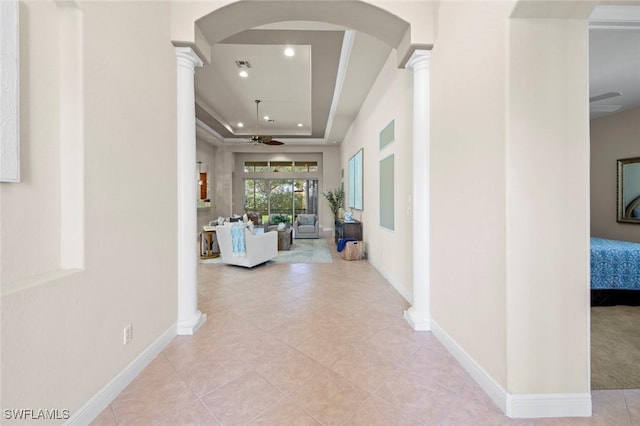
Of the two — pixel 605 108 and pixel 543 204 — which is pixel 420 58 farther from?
pixel 605 108

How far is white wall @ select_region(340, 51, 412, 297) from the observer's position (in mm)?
3586

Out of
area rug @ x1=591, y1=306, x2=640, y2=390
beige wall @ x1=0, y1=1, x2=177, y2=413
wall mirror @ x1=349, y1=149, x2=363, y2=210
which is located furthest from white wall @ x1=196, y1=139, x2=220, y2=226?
area rug @ x1=591, y1=306, x2=640, y2=390

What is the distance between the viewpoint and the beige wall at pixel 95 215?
1.36 meters

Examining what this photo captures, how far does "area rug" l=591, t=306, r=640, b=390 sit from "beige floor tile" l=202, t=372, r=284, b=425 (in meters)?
A: 2.27

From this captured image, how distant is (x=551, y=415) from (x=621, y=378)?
0.85 meters

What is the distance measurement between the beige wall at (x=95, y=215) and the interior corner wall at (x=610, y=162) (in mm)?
7293

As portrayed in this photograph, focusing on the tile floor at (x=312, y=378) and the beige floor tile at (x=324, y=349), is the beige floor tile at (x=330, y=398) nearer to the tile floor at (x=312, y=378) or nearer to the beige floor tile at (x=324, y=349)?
the tile floor at (x=312, y=378)

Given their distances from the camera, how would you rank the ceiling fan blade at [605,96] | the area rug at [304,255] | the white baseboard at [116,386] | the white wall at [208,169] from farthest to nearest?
the white wall at [208,169], the area rug at [304,255], the ceiling fan blade at [605,96], the white baseboard at [116,386]

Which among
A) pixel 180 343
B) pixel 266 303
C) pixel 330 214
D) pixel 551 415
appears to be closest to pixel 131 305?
pixel 180 343

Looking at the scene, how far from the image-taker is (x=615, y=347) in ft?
7.98

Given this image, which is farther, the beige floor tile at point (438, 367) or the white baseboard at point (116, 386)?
the beige floor tile at point (438, 367)

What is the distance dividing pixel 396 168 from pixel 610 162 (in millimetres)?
4460

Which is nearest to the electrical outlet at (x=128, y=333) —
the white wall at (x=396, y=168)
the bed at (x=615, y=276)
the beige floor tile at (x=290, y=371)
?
the beige floor tile at (x=290, y=371)

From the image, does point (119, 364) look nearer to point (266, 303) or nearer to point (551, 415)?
point (266, 303)
